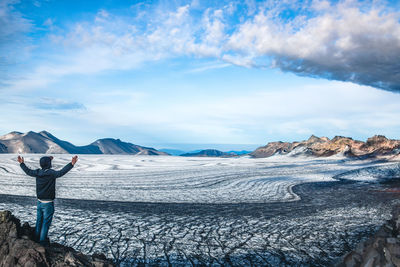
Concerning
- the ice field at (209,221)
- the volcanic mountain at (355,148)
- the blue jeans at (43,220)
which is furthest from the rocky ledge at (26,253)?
the volcanic mountain at (355,148)

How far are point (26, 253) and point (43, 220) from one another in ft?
3.62

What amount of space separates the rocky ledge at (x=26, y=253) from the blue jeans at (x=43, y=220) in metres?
0.29

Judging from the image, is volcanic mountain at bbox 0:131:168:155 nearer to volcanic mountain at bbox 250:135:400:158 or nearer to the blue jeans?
volcanic mountain at bbox 250:135:400:158

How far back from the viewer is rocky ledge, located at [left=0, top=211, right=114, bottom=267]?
15.1 feet

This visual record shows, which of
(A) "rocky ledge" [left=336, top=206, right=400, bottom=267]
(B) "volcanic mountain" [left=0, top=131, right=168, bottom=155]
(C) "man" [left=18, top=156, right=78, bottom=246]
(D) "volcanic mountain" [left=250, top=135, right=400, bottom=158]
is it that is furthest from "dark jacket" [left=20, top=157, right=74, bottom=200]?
(B) "volcanic mountain" [left=0, top=131, right=168, bottom=155]

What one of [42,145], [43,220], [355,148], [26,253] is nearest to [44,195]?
[43,220]

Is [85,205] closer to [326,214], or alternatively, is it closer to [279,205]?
[279,205]

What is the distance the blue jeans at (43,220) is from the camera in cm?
557

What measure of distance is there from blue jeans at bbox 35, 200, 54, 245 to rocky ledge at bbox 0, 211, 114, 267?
291 millimetres

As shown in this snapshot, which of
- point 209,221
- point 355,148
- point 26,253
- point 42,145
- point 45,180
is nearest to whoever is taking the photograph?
point 26,253

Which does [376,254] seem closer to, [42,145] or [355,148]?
[355,148]

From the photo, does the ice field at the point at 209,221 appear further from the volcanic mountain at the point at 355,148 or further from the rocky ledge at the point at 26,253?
the volcanic mountain at the point at 355,148

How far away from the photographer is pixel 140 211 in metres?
11.9

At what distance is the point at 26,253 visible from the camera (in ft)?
15.3
